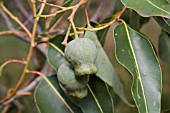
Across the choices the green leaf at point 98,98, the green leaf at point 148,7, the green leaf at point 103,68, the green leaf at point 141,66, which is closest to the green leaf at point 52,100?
the green leaf at point 98,98

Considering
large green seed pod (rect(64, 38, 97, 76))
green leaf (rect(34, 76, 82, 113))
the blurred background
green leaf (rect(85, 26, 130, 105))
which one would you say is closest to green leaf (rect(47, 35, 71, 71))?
green leaf (rect(34, 76, 82, 113))

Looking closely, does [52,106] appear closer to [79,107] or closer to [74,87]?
[79,107]

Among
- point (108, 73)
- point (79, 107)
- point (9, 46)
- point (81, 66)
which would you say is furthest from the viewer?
point (9, 46)

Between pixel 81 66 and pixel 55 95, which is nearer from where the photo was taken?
pixel 81 66

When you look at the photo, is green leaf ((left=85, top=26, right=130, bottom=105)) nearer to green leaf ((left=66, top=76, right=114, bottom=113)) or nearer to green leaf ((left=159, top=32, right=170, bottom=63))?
green leaf ((left=66, top=76, right=114, bottom=113))

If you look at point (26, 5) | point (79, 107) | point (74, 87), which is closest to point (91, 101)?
point (79, 107)

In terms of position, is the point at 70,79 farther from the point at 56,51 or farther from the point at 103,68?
the point at 56,51

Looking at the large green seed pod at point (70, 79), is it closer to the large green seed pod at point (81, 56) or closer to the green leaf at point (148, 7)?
the large green seed pod at point (81, 56)
